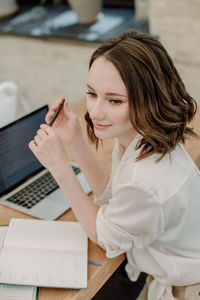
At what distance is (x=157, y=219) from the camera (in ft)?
2.97

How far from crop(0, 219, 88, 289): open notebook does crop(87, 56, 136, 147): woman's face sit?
0.99 ft

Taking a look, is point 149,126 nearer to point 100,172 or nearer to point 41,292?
point 100,172

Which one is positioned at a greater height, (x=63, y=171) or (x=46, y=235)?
(x=63, y=171)

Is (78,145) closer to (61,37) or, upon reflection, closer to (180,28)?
(180,28)

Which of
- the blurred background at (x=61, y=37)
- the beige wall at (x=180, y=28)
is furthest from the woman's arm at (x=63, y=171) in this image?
the blurred background at (x=61, y=37)

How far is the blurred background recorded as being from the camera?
2154 mm

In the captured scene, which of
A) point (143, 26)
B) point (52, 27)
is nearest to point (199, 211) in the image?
point (143, 26)

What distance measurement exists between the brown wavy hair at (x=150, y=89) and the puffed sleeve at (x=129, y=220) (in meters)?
0.10

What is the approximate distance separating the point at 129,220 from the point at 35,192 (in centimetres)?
43

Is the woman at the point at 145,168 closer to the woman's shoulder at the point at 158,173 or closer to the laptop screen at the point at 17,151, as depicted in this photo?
the woman's shoulder at the point at 158,173

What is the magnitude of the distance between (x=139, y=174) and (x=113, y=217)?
13cm

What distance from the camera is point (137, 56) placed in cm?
87

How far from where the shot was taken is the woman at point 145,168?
0.88 m

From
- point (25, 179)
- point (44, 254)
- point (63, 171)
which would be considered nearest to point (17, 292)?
point (44, 254)
